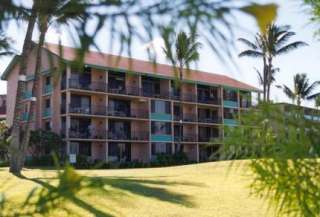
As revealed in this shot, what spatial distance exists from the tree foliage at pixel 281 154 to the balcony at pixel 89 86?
35709 mm

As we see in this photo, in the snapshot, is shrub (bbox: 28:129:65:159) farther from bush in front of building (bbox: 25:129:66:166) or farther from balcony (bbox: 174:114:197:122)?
balcony (bbox: 174:114:197:122)

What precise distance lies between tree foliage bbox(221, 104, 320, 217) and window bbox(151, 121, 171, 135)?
40.7 m

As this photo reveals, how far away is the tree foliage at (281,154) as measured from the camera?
2.40 meters

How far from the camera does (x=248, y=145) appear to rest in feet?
8.76

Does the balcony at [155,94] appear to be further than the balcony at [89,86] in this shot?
Yes

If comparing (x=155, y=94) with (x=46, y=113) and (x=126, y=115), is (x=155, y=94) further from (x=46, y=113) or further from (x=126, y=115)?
(x=46, y=113)

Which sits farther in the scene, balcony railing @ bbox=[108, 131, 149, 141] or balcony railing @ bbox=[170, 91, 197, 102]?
balcony railing @ bbox=[170, 91, 197, 102]

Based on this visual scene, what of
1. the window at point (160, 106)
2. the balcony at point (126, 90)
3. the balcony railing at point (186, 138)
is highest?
the balcony at point (126, 90)

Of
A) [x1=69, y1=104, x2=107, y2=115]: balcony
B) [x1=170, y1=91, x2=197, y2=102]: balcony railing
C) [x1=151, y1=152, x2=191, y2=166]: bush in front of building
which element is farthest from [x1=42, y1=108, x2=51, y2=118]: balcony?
[x1=170, y1=91, x2=197, y2=102]: balcony railing

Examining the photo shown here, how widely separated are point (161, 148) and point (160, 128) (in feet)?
5.49

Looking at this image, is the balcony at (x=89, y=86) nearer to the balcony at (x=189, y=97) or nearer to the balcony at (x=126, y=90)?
the balcony at (x=126, y=90)

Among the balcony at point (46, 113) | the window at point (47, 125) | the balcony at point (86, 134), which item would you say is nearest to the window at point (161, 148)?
the balcony at point (86, 134)

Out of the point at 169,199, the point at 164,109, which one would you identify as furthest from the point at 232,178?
the point at 164,109

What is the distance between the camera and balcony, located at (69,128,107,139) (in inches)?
1485
